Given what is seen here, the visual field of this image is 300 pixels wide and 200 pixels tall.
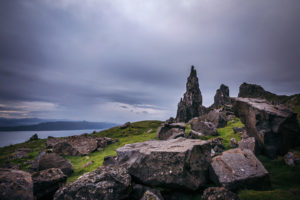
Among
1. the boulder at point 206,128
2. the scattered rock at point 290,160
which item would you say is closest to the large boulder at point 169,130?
the boulder at point 206,128

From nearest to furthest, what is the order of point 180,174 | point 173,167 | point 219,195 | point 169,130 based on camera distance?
point 219,195, point 180,174, point 173,167, point 169,130

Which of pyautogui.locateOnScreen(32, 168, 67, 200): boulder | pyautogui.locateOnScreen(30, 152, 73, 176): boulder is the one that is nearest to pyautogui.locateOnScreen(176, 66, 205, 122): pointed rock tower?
pyautogui.locateOnScreen(30, 152, 73, 176): boulder

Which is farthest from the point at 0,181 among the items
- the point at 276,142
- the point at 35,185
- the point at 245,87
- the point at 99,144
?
the point at 245,87

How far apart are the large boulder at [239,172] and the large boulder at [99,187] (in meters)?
6.28

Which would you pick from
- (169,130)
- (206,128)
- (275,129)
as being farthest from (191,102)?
(275,129)

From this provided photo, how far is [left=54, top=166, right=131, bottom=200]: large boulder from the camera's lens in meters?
8.30

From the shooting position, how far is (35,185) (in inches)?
407

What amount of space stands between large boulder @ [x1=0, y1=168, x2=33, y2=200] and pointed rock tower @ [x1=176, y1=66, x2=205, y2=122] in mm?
83222

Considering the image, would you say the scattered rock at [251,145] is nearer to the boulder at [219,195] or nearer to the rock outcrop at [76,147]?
the boulder at [219,195]

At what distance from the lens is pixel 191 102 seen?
292 ft

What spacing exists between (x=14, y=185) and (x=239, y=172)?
48.1 ft

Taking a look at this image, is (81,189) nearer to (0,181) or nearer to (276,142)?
(0,181)

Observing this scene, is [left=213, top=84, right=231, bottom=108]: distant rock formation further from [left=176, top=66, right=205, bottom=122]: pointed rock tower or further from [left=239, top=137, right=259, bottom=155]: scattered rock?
[left=239, top=137, right=259, bottom=155]: scattered rock

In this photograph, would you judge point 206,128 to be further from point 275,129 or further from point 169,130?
point 275,129
